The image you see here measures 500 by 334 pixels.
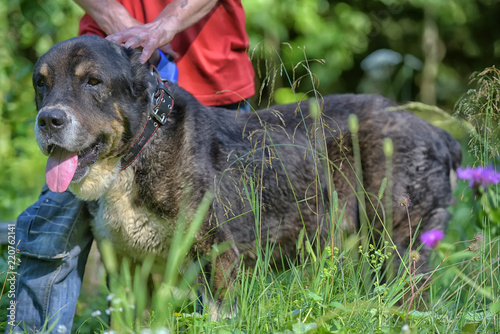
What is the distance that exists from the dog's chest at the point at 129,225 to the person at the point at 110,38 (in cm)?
18

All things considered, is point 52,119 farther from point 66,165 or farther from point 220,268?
point 220,268

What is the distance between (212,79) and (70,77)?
3.11ft

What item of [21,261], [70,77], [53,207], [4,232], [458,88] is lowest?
[458,88]

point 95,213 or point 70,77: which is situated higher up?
point 70,77

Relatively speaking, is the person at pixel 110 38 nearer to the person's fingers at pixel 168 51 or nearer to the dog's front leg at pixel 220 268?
the person's fingers at pixel 168 51

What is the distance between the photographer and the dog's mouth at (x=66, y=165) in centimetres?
318

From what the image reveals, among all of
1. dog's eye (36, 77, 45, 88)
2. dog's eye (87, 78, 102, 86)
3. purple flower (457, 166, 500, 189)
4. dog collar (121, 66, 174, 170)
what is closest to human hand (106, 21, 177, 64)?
dog collar (121, 66, 174, 170)

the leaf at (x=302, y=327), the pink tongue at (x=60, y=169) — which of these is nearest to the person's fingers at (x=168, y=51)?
the pink tongue at (x=60, y=169)

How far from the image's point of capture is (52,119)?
3057mm

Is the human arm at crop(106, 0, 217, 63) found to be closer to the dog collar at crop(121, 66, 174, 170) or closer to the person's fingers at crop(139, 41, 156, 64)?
the person's fingers at crop(139, 41, 156, 64)

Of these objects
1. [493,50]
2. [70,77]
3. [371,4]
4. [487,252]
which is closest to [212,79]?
[70,77]

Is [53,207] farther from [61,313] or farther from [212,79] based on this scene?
[212,79]

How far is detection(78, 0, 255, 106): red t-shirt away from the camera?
3.89m

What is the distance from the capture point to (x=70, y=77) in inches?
127
